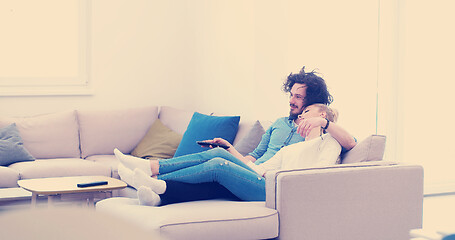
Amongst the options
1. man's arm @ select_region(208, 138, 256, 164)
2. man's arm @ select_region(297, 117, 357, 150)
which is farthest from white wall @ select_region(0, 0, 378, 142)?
man's arm @ select_region(297, 117, 357, 150)

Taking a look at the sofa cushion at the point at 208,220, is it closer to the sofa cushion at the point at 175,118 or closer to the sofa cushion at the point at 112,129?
the sofa cushion at the point at 175,118

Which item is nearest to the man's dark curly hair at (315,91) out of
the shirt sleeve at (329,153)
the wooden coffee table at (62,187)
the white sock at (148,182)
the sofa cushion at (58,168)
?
the shirt sleeve at (329,153)

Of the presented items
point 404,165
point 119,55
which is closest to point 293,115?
point 404,165

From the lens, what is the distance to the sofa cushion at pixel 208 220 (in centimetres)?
253

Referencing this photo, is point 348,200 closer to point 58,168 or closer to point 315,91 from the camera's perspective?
point 315,91

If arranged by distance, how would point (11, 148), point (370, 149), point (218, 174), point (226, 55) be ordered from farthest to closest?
point (226, 55) → point (11, 148) → point (370, 149) → point (218, 174)

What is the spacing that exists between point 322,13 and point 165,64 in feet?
5.48

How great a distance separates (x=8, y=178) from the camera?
14.0 feet

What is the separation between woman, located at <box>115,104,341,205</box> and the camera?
289 cm

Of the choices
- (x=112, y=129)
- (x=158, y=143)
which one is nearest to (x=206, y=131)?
(x=158, y=143)

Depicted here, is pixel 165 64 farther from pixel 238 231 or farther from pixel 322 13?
pixel 238 231

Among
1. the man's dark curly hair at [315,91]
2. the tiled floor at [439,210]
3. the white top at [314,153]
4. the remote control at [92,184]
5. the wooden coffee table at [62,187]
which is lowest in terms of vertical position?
the tiled floor at [439,210]

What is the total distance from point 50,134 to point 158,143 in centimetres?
93

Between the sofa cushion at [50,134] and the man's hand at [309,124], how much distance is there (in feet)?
8.64
